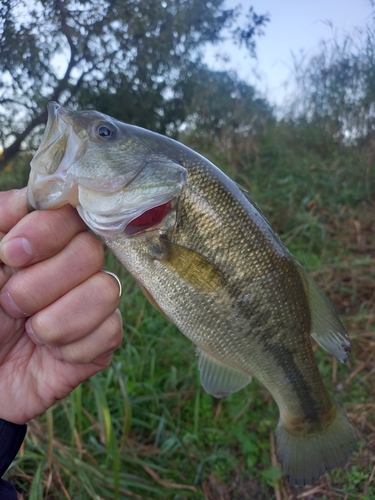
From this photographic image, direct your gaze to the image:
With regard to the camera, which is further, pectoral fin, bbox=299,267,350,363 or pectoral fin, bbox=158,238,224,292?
pectoral fin, bbox=299,267,350,363

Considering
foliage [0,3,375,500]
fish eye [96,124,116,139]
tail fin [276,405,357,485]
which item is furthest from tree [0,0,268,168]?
tail fin [276,405,357,485]

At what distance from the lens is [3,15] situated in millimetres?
1616

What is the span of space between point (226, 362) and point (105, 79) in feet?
8.09

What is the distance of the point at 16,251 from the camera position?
86cm

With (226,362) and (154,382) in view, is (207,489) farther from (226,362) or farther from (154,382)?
(226,362)

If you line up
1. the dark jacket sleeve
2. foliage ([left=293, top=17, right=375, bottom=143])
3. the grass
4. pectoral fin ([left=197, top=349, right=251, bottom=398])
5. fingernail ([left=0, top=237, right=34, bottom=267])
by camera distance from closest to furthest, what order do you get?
1. fingernail ([left=0, top=237, right=34, bottom=267])
2. the dark jacket sleeve
3. pectoral fin ([left=197, top=349, right=251, bottom=398])
4. the grass
5. foliage ([left=293, top=17, right=375, bottom=143])

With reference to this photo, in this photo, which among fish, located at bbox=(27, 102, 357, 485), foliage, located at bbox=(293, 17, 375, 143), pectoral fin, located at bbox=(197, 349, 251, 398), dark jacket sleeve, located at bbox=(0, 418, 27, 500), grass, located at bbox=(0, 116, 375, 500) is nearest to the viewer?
fish, located at bbox=(27, 102, 357, 485)

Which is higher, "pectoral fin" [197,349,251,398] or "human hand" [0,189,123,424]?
"human hand" [0,189,123,424]

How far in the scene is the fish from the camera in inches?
38.3

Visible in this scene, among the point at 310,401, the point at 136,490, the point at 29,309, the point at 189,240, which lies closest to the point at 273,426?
the point at 136,490

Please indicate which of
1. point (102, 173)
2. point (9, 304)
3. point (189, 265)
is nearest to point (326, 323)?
point (189, 265)

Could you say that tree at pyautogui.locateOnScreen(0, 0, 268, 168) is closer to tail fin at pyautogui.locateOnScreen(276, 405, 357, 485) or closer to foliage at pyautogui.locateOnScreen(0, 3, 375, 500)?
foliage at pyautogui.locateOnScreen(0, 3, 375, 500)

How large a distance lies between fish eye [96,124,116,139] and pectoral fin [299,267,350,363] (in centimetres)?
73

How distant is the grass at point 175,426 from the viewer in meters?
1.72
